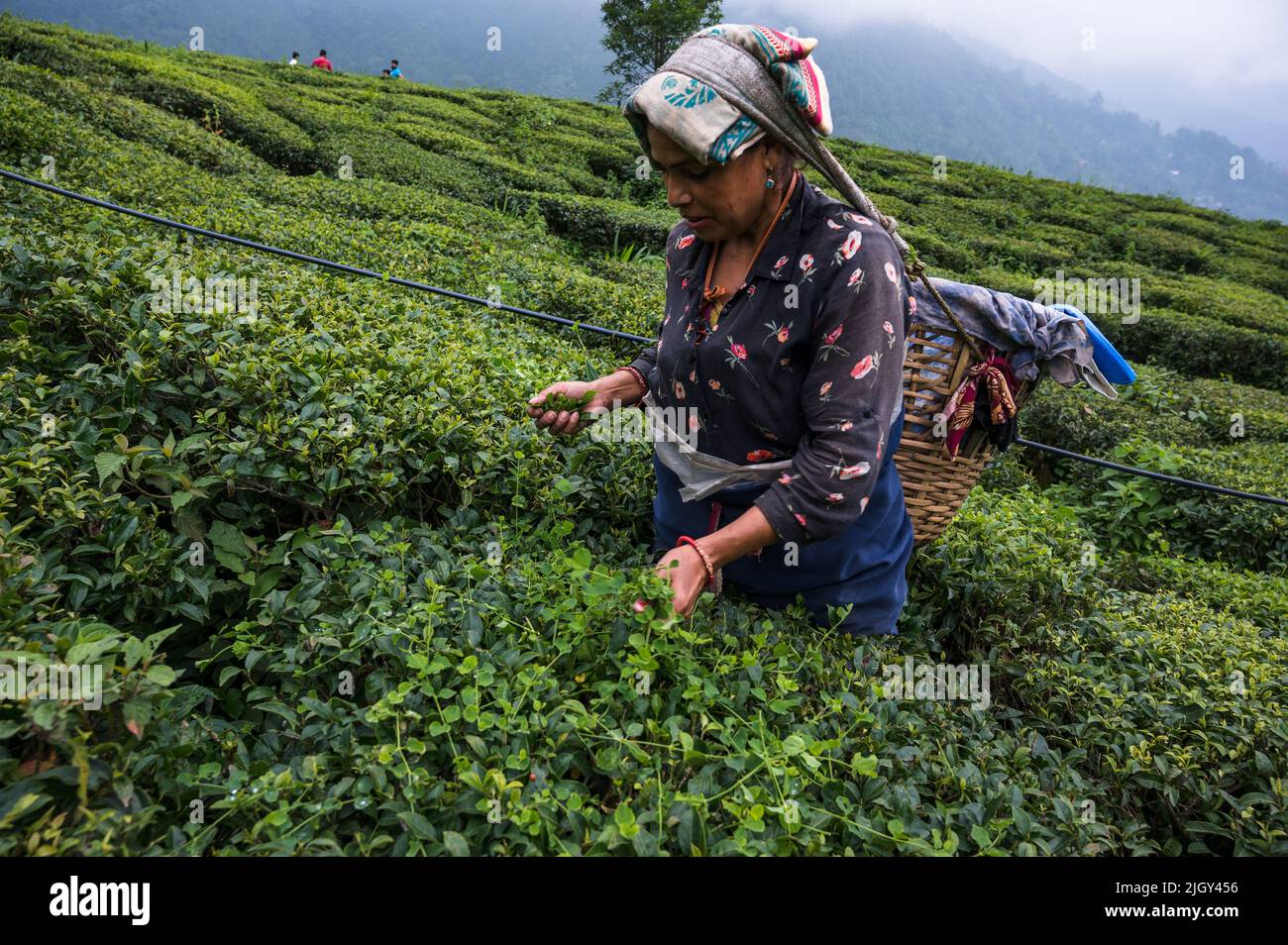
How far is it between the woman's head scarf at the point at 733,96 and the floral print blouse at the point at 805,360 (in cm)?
23

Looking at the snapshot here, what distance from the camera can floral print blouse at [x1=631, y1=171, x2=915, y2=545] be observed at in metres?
1.87

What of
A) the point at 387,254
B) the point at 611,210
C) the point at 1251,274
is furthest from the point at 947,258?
the point at 387,254

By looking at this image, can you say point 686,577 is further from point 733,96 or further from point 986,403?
point 986,403

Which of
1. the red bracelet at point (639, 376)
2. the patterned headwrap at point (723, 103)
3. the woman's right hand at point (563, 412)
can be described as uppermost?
the patterned headwrap at point (723, 103)

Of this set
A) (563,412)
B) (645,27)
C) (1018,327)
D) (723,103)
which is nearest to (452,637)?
(563,412)

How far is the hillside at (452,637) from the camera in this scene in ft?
4.84

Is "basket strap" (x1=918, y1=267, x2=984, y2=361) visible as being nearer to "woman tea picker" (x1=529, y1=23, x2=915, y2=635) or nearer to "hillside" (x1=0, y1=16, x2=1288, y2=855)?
"woman tea picker" (x1=529, y1=23, x2=915, y2=635)

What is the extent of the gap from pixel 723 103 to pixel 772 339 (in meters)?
0.55

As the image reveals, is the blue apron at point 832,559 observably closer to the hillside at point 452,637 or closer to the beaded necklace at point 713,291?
the hillside at point 452,637

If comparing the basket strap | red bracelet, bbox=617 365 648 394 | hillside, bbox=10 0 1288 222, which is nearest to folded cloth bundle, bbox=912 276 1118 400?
the basket strap

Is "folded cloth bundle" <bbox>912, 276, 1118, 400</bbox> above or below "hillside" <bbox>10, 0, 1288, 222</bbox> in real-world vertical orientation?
below

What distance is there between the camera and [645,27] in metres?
29.3

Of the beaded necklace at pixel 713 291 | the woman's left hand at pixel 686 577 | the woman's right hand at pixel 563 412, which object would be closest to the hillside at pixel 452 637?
the woman's left hand at pixel 686 577

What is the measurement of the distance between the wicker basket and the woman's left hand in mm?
980
